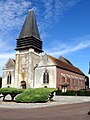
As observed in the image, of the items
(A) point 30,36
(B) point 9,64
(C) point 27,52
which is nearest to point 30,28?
(A) point 30,36

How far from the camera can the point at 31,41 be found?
53.2 meters

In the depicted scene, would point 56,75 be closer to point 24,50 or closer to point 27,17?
point 24,50

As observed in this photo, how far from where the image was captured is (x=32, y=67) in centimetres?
5231

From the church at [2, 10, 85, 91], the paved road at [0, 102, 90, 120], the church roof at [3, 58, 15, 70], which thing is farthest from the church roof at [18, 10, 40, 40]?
the paved road at [0, 102, 90, 120]

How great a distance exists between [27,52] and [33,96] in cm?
3150

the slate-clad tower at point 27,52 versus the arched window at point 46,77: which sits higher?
the slate-clad tower at point 27,52

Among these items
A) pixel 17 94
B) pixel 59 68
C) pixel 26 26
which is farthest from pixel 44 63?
pixel 17 94

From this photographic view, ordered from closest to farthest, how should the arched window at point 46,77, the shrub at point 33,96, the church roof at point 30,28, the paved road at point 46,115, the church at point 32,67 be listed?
the paved road at point 46,115
the shrub at point 33,96
the church at point 32,67
the arched window at point 46,77
the church roof at point 30,28

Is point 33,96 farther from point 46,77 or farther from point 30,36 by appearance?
point 30,36

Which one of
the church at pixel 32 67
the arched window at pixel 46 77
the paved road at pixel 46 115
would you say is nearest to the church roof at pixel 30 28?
the church at pixel 32 67

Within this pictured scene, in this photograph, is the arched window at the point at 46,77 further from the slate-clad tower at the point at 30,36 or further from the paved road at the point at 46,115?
the paved road at the point at 46,115

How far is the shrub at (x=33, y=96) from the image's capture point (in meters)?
22.5

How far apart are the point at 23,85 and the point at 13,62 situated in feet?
26.8

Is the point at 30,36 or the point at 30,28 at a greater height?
the point at 30,28
